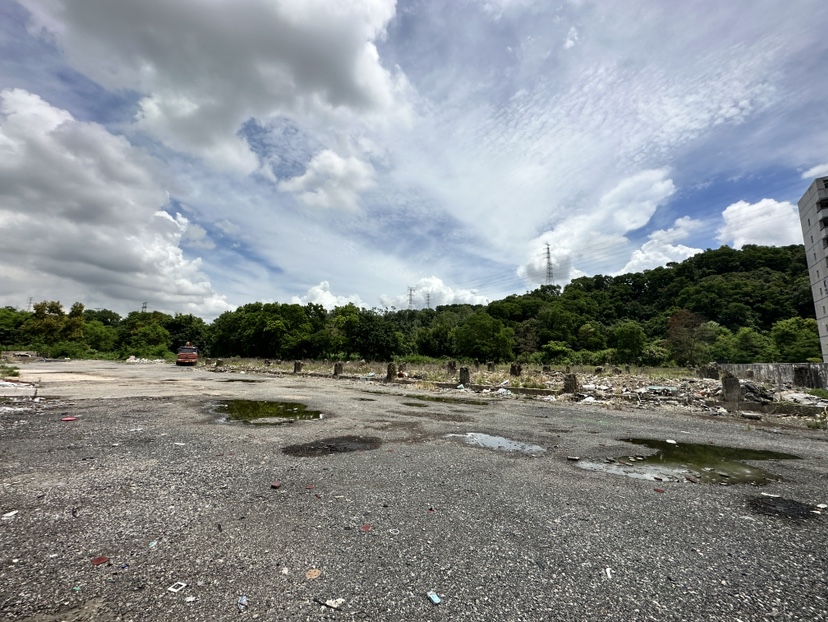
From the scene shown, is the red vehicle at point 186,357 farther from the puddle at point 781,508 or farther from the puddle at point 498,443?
the puddle at point 781,508

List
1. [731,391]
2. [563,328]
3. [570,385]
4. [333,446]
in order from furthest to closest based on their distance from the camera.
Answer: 1. [563,328]
2. [570,385]
3. [731,391]
4. [333,446]

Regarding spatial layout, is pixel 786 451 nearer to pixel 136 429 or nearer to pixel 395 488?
pixel 395 488

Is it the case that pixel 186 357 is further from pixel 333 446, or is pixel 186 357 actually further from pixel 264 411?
pixel 333 446

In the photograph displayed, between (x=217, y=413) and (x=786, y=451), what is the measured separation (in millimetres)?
10554

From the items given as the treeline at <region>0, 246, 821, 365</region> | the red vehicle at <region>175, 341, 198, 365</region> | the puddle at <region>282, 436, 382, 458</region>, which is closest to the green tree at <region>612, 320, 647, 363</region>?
the treeline at <region>0, 246, 821, 365</region>

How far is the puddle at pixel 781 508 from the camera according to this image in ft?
11.6

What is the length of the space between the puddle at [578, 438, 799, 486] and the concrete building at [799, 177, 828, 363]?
135 feet

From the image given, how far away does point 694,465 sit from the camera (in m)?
5.20

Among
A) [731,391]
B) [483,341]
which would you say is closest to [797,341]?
[483,341]

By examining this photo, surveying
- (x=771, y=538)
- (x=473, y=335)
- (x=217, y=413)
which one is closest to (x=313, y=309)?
(x=473, y=335)

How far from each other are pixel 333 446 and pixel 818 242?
5191cm

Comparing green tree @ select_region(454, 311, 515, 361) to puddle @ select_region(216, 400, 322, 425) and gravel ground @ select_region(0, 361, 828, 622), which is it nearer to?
puddle @ select_region(216, 400, 322, 425)

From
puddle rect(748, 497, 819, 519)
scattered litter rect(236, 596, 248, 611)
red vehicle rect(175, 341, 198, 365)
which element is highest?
red vehicle rect(175, 341, 198, 365)

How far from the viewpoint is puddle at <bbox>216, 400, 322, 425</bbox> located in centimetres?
778
